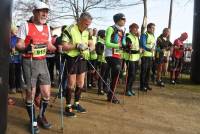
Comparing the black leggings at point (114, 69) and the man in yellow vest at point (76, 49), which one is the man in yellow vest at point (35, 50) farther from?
the black leggings at point (114, 69)

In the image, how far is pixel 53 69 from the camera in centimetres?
1272

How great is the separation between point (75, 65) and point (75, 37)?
1.88 feet

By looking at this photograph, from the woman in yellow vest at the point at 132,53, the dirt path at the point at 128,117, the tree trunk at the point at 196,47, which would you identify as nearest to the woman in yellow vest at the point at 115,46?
the dirt path at the point at 128,117

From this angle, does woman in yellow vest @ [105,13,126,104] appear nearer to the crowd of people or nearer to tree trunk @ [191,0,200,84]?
the crowd of people

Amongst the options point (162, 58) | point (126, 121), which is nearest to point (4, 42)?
point (126, 121)

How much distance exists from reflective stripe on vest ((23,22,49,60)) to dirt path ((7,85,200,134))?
4.48 ft

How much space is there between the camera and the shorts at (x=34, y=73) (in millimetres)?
6664

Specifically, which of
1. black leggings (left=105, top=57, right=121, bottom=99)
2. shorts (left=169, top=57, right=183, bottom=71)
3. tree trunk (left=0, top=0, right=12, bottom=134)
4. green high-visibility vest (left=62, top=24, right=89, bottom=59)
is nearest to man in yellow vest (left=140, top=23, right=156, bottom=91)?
black leggings (left=105, top=57, right=121, bottom=99)

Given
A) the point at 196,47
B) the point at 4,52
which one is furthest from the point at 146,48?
the point at 4,52

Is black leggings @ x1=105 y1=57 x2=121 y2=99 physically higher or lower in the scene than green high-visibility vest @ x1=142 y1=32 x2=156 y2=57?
lower

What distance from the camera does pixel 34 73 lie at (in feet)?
22.0

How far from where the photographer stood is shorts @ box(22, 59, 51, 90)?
21.9ft

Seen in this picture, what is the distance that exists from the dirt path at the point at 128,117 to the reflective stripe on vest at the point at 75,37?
1349 mm

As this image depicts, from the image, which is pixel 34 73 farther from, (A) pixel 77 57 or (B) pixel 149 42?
(B) pixel 149 42
